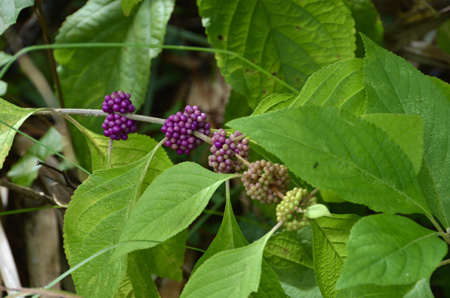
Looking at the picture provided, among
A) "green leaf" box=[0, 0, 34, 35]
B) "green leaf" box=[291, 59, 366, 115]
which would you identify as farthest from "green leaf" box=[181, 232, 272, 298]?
"green leaf" box=[0, 0, 34, 35]

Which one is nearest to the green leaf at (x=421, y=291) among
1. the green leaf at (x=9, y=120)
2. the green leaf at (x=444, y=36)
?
the green leaf at (x=9, y=120)

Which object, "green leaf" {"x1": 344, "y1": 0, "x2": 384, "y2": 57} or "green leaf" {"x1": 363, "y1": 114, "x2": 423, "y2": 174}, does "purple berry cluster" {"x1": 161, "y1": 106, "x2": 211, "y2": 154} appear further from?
"green leaf" {"x1": 344, "y1": 0, "x2": 384, "y2": 57}

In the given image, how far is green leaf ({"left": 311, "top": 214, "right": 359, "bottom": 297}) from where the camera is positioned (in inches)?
41.5

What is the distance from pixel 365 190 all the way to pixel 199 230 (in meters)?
1.47

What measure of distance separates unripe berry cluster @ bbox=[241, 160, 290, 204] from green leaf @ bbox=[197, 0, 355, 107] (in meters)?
0.51

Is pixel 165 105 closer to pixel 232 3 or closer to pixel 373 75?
pixel 232 3

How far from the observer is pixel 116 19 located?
181 cm

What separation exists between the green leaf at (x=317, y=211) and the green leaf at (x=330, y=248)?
0.17 meters

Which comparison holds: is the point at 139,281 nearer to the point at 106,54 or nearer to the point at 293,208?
the point at 293,208

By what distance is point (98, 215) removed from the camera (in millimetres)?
1103

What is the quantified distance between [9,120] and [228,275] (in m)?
0.64

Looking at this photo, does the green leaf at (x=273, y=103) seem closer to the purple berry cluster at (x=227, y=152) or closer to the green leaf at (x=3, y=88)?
the purple berry cluster at (x=227, y=152)

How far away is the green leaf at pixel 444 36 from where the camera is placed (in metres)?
2.10

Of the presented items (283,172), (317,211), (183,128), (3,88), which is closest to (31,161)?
(3,88)
